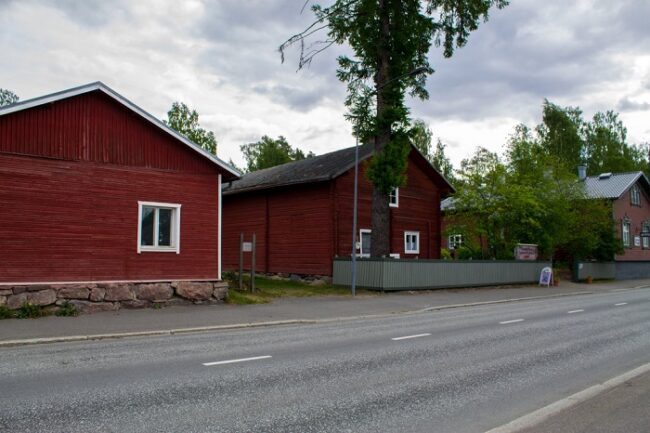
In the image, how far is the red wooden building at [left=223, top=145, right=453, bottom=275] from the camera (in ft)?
89.9

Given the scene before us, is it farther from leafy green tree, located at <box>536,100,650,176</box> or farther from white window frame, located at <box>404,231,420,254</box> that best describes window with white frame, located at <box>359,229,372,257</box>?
leafy green tree, located at <box>536,100,650,176</box>

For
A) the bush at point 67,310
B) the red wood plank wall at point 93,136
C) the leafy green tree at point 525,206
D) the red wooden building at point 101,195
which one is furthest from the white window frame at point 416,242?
the bush at point 67,310

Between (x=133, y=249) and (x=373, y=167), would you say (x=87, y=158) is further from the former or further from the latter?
(x=373, y=167)

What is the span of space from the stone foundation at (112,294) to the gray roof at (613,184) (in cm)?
3470

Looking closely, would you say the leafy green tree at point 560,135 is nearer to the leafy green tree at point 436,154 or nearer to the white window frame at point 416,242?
the leafy green tree at point 436,154

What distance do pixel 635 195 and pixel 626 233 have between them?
421cm

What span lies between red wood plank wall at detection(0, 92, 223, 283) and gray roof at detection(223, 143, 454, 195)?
767 cm

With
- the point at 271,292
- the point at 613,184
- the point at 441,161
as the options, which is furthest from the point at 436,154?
the point at 271,292

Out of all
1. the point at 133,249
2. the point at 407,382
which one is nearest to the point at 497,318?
the point at 407,382

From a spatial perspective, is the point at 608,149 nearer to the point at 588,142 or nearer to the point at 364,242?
the point at 588,142

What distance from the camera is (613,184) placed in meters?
46.8

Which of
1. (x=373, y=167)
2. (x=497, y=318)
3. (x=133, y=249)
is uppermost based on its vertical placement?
(x=373, y=167)

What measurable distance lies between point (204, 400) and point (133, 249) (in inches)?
447

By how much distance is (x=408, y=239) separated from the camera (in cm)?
3142
